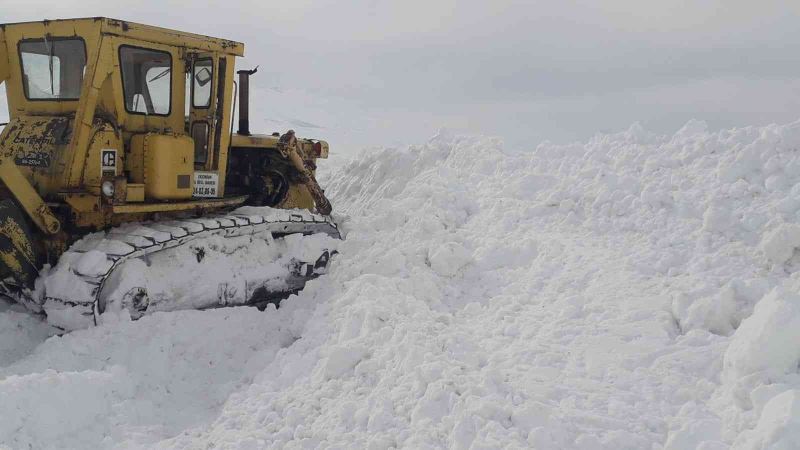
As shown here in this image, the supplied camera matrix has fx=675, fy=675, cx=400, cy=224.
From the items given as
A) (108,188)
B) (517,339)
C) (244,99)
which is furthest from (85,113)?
(517,339)

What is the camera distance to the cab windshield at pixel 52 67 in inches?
259

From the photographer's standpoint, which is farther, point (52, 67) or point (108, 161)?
point (52, 67)

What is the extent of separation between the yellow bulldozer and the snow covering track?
1.32 feet

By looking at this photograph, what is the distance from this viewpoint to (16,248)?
19.8 ft

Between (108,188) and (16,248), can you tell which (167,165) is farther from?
(16,248)

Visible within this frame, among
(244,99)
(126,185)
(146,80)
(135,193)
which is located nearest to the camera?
(126,185)

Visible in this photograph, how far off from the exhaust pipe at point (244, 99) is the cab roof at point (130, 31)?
2.63 ft

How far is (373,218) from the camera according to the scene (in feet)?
28.1

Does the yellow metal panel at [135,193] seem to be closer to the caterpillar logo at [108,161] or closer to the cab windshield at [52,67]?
the caterpillar logo at [108,161]

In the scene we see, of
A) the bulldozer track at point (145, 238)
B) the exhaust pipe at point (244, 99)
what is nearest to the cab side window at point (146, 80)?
the bulldozer track at point (145, 238)

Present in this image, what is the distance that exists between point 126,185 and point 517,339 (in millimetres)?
3869

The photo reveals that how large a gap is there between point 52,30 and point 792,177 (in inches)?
278

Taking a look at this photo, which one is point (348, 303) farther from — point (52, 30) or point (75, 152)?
point (52, 30)

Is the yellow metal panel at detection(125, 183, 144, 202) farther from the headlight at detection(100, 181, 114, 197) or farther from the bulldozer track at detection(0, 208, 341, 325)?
the bulldozer track at detection(0, 208, 341, 325)
